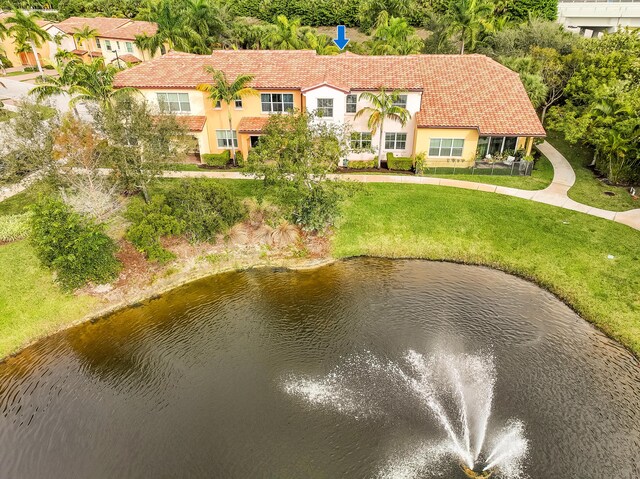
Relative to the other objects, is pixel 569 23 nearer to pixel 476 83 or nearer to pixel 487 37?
pixel 487 37

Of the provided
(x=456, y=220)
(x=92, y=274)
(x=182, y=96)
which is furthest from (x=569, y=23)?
(x=92, y=274)

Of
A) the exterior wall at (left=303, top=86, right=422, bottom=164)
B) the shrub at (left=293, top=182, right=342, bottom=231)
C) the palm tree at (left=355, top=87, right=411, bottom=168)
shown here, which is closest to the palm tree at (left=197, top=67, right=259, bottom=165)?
the exterior wall at (left=303, top=86, right=422, bottom=164)

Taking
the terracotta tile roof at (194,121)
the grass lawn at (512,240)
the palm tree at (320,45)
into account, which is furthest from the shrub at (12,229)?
the palm tree at (320,45)

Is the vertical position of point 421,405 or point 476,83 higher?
point 476,83

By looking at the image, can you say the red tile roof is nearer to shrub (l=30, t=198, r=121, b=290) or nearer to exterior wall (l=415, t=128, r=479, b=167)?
exterior wall (l=415, t=128, r=479, b=167)

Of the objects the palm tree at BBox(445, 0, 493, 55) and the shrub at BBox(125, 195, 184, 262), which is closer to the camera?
the shrub at BBox(125, 195, 184, 262)

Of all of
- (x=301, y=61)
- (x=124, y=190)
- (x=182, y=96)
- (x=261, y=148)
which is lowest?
(x=124, y=190)

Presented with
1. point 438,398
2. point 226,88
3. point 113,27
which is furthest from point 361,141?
point 113,27
